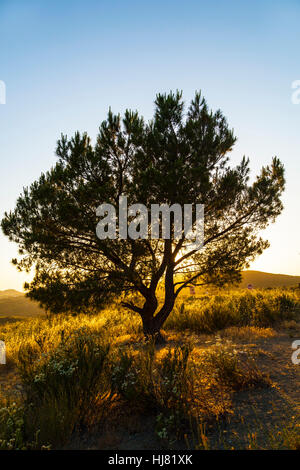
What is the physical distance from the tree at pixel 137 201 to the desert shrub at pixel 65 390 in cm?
241

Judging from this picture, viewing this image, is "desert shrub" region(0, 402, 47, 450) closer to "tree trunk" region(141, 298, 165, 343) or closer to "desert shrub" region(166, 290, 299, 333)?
"tree trunk" region(141, 298, 165, 343)

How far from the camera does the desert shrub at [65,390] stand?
3559 mm

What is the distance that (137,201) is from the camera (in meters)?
7.50

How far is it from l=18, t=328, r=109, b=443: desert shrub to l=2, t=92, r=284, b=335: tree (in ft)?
7.91

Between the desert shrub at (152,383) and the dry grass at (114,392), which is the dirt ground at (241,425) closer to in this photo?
the dry grass at (114,392)

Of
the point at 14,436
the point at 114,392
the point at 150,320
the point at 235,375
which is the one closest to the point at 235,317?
the point at 150,320

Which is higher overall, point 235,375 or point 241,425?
point 235,375

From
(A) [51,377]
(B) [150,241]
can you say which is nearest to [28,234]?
(B) [150,241]

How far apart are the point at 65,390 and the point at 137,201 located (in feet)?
15.8

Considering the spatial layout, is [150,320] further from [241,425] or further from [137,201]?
[241,425]

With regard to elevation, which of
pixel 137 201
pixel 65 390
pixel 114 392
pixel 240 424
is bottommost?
pixel 240 424

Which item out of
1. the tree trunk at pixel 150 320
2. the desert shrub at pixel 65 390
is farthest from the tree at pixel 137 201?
the desert shrub at pixel 65 390
